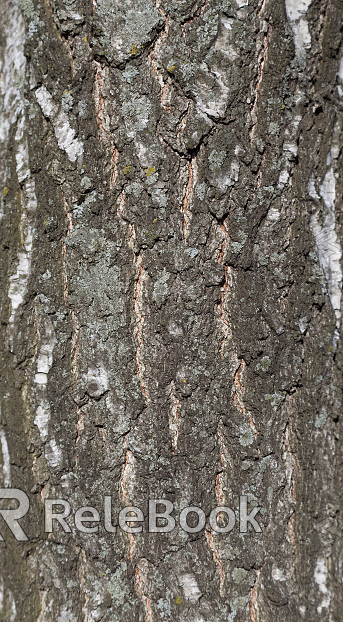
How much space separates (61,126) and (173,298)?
51 centimetres

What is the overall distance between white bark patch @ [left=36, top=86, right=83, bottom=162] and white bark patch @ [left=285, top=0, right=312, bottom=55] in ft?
1.93

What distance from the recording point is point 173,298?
3.47 ft

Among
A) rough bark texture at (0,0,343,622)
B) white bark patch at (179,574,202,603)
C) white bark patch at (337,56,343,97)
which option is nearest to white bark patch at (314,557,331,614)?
rough bark texture at (0,0,343,622)

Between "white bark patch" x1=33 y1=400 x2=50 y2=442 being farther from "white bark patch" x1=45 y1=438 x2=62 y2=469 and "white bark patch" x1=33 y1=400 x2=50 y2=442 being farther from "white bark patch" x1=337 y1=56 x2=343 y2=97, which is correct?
"white bark patch" x1=337 y1=56 x2=343 y2=97

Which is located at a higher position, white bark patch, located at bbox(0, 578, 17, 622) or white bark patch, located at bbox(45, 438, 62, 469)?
white bark patch, located at bbox(45, 438, 62, 469)

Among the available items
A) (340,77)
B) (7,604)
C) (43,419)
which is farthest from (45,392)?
(340,77)

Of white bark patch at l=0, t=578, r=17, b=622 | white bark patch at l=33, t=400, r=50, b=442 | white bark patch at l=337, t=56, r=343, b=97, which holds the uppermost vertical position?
white bark patch at l=337, t=56, r=343, b=97

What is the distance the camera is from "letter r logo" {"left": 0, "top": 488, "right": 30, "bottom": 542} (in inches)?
44.3

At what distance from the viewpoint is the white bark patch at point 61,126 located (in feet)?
3.39

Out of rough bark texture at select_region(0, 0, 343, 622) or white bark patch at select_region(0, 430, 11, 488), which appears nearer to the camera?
rough bark texture at select_region(0, 0, 343, 622)

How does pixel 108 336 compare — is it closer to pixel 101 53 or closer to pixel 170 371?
pixel 170 371

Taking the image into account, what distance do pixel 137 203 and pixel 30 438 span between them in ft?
2.23

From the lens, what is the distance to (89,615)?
1102mm

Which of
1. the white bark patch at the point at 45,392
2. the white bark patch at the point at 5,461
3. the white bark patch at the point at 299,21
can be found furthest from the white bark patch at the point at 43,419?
the white bark patch at the point at 299,21
